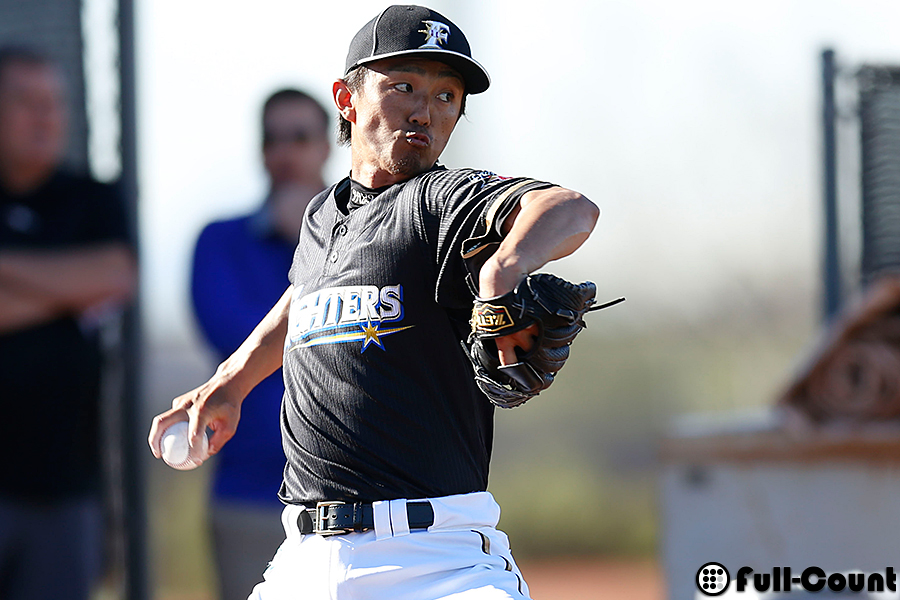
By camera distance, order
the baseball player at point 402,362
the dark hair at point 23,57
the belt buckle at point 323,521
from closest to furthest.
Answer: the baseball player at point 402,362 < the belt buckle at point 323,521 < the dark hair at point 23,57

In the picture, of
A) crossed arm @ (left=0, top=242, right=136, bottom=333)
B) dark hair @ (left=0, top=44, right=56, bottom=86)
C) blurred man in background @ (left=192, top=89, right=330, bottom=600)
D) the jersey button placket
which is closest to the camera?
the jersey button placket

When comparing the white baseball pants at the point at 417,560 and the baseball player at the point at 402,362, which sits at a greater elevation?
the baseball player at the point at 402,362

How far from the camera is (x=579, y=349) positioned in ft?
73.4

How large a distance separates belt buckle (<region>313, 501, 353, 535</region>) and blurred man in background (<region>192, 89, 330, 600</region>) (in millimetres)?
1489

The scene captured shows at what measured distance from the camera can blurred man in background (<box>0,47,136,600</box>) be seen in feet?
13.4

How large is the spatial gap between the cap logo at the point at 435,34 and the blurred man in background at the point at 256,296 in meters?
1.75

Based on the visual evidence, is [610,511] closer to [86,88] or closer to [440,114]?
[86,88]

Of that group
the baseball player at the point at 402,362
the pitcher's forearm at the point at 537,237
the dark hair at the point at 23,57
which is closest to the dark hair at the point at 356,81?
the baseball player at the point at 402,362

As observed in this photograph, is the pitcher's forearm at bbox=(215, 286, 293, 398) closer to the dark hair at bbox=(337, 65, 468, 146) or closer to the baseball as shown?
the baseball

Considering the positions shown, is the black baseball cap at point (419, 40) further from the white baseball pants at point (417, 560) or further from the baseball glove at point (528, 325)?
the white baseball pants at point (417, 560)

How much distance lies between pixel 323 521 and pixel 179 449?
1.46 feet

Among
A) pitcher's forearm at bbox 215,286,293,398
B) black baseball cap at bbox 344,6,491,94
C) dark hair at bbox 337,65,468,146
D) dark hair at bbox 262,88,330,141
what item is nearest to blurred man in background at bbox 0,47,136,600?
dark hair at bbox 262,88,330,141

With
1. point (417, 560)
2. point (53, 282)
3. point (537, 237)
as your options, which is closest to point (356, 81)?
point (537, 237)

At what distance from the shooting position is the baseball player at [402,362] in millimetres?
2320
